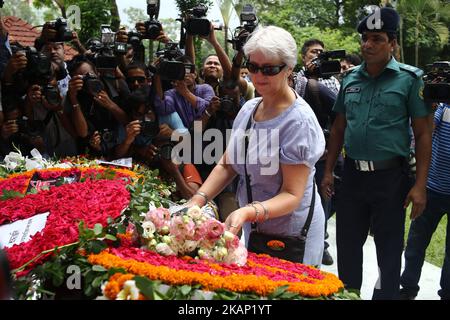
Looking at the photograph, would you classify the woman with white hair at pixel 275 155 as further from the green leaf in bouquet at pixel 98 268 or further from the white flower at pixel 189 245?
the green leaf in bouquet at pixel 98 268

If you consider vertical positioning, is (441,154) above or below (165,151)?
→ above

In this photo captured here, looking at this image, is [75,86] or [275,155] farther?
[75,86]

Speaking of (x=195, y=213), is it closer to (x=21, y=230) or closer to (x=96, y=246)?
(x=96, y=246)

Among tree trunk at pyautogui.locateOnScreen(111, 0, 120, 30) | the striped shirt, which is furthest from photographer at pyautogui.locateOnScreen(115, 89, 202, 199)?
tree trunk at pyautogui.locateOnScreen(111, 0, 120, 30)

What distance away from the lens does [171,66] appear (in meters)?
4.13

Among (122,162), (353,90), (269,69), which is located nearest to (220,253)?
(269,69)

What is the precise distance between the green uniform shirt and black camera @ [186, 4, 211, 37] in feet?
4.64

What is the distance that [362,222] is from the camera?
A: 3.56 meters

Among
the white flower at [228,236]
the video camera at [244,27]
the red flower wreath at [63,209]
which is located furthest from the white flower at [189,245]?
the video camera at [244,27]

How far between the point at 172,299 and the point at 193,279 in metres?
0.12

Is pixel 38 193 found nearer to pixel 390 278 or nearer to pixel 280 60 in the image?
pixel 280 60

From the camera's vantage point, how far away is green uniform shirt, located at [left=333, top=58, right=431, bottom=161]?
11.0ft

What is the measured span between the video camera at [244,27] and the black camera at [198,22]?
0.22 meters

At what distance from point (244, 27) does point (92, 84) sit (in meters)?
1.25
